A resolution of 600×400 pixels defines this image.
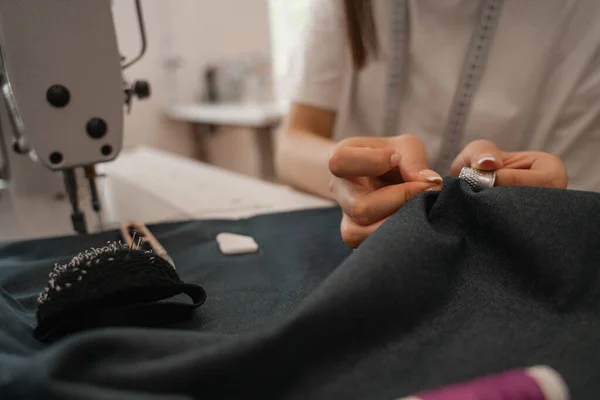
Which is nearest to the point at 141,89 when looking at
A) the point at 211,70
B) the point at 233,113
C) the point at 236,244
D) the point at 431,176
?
the point at 236,244

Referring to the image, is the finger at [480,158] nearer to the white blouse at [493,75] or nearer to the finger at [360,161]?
the finger at [360,161]

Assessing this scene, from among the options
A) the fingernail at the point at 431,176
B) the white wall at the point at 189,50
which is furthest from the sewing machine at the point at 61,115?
the white wall at the point at 189,50

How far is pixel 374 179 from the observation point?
0.61m

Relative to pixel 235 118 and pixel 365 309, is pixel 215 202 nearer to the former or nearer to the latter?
pixel 365 309

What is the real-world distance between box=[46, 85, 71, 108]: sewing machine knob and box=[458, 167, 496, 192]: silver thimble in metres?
0.61

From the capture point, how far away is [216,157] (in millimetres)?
3559

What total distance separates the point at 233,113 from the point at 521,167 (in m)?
2.39

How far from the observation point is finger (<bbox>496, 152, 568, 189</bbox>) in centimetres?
55

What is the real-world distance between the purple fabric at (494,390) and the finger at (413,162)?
26 cm

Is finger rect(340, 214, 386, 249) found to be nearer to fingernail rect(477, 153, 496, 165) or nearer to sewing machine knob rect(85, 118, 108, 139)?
fingernail rect(477, 153, 496, 165)

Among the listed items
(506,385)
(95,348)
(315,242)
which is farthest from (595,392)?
(315,242)

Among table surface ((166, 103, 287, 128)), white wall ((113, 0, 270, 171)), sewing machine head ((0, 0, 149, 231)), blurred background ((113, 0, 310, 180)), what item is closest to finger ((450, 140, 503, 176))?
sewing machine head ((0, 0, 149, 231))

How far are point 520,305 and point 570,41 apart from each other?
2.16ft

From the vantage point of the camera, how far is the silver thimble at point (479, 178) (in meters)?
0.54
